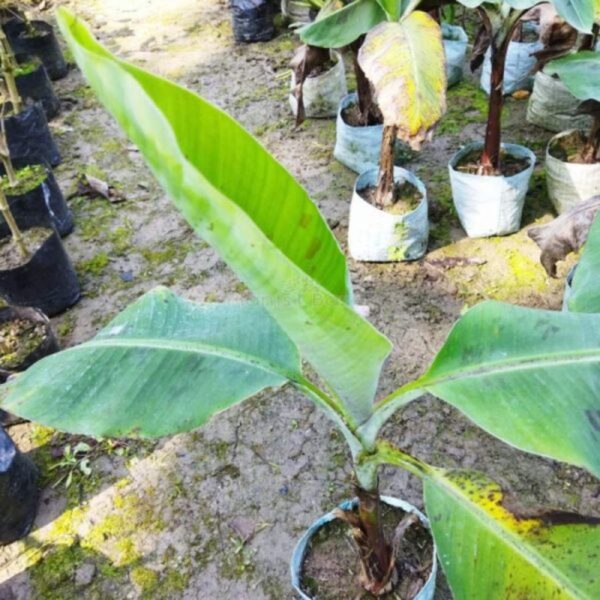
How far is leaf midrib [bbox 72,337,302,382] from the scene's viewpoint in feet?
3.34

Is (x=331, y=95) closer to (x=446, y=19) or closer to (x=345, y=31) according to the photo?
(x=446, y=19)

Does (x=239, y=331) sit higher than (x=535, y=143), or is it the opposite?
(x=239, y=331)

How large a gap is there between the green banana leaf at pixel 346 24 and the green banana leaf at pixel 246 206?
145cm

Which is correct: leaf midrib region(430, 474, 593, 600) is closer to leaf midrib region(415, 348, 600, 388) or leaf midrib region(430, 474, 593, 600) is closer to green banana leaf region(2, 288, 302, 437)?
leaf midrib region(415, 348, 600, 388)

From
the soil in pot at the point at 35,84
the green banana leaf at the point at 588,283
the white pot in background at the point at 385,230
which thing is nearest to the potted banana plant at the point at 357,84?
the white pot in background at the point at 385,230

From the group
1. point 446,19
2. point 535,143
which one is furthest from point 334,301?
point 446,19

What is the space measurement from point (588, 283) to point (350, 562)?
30.6 inches

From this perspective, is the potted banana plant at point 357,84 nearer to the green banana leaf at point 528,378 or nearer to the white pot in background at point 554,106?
the white pot in background at point 554,106

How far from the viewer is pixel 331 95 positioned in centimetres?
340

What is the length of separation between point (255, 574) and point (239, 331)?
860 mm

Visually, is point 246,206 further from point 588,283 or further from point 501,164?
point 501,164

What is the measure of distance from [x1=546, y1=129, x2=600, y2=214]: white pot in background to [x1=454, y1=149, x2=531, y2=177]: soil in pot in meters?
0.11

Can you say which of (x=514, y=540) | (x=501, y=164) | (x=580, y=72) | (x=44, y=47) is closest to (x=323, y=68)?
(x=501, y=164)

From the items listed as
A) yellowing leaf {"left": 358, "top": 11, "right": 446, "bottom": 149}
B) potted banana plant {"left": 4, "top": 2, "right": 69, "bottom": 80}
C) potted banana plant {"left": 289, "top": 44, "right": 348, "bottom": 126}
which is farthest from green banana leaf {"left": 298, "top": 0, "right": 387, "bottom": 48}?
potted banana plant {"left": 4, "top": 2, "right": 69, "bottom": 80}
